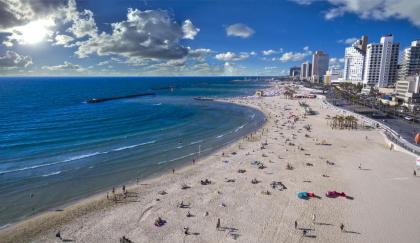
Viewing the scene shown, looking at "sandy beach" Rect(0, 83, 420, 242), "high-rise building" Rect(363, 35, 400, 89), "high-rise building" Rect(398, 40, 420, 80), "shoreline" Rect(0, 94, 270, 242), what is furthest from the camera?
"high-rise building" Rect(363, 35, 400, 89)

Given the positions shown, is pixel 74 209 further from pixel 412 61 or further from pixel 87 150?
pixel 412 61

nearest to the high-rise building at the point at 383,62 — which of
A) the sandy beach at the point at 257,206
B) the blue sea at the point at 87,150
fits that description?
the blue sea at the point at 87,150

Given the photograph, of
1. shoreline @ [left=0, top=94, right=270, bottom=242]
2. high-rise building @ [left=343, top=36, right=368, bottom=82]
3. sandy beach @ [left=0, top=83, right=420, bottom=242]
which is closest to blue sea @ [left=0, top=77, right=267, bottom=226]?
shoreline @ [left=0, top=94, right=270, bottom=242]

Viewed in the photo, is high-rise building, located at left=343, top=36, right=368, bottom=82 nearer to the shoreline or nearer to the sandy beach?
the sandy beach

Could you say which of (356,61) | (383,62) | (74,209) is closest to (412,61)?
(383,62)

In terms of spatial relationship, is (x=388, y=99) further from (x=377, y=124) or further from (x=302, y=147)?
(x=302, y=147)

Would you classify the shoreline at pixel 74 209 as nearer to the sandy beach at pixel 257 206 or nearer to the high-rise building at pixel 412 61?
the sandy beach at pixel 257 206
